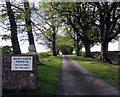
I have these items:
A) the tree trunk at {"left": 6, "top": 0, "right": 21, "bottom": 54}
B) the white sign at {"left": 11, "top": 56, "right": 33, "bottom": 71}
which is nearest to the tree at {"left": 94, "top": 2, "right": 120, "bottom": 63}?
the tree trunk at {"left": 6, "top": 0, "right": 21, "bottom": 54}

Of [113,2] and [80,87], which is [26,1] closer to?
[113,2]

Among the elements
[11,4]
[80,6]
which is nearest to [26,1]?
[11,4]

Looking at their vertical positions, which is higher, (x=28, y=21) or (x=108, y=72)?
(x=28, y=21)

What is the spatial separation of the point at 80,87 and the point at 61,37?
60890 mm

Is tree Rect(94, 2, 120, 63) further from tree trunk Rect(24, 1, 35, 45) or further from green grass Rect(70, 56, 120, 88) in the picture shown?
tree trunk Rect(24, 1, 35, 45)

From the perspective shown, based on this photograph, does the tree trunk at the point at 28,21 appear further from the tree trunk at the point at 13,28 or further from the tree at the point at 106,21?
the tree at the point at 106,21

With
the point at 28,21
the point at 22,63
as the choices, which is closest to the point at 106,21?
the point at 28,21

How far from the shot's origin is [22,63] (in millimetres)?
13750

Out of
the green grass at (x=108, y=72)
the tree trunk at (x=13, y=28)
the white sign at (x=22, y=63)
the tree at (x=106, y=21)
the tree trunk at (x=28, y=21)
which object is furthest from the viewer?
the tree at (x=106, y=21)

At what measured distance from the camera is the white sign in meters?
13.7

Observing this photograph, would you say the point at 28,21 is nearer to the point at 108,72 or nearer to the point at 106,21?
the point at 106,21

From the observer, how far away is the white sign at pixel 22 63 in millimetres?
13711

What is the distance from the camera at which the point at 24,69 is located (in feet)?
45.1

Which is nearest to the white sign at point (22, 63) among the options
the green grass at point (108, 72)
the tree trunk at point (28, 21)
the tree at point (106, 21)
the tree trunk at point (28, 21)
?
the green grass at point (108, 72)
